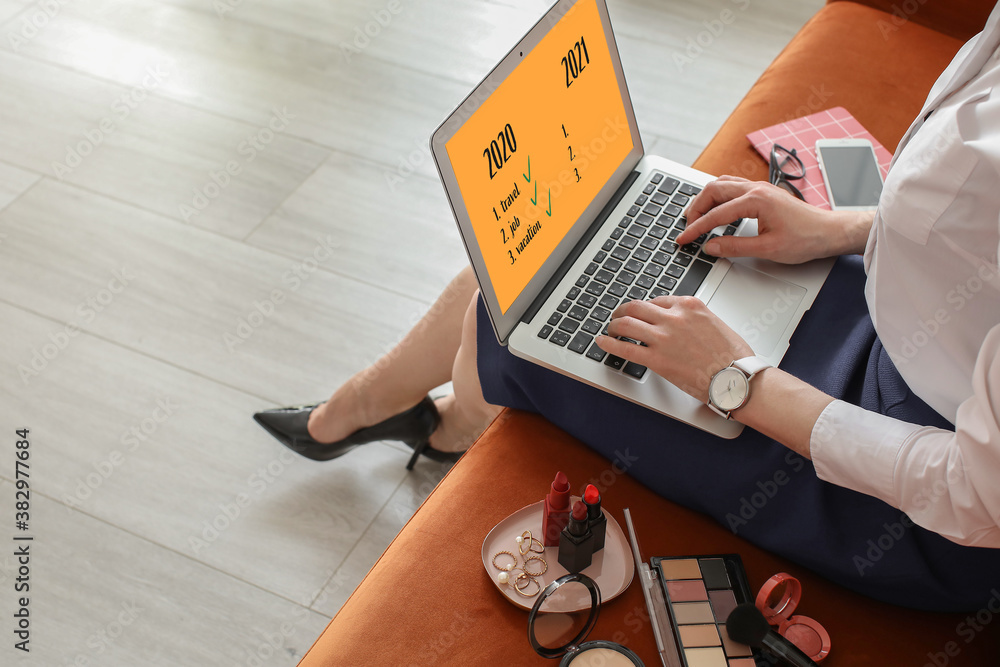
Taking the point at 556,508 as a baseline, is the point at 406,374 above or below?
below

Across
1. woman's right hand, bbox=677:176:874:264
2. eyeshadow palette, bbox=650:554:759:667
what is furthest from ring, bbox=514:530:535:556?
woman's right hand, bbox=677:176:874:264

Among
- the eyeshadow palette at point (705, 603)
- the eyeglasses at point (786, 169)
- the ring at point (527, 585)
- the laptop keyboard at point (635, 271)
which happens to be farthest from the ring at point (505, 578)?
the eyeglasses at point (786, 169)

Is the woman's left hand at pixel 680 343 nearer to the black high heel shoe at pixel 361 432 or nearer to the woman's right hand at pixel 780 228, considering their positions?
the woman's right hand at pixel 780 228

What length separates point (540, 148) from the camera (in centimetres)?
98

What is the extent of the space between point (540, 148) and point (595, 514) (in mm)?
433

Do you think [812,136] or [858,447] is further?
[812,136]

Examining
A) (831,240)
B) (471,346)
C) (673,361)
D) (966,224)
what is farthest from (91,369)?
(966,224)

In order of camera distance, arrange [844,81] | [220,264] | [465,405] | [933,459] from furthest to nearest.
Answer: [220,264]
[844,81]
[465,405]
[933,459]

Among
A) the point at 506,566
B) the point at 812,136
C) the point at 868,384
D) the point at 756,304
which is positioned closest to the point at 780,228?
the point at 756,304

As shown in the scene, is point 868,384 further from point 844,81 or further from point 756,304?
point 844,81

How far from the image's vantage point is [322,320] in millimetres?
1692

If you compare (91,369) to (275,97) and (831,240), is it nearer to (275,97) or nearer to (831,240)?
(275,97)

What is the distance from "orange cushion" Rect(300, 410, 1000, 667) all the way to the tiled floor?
0.47m

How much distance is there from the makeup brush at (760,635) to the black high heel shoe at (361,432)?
71cm
